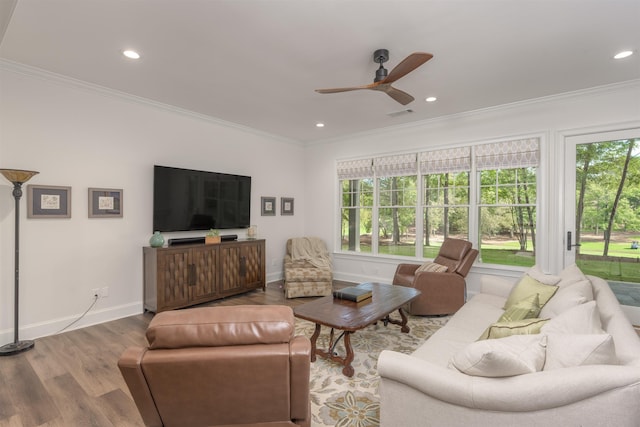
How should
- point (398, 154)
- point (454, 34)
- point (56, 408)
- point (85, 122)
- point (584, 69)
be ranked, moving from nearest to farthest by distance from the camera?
point (56, 408) → point (454, 34) → point (584, 69) → point (85, 122) → point (398, 154)

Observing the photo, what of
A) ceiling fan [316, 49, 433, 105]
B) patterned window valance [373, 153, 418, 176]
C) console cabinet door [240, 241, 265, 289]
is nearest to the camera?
ceiling fan [316, 49, 433, 105]

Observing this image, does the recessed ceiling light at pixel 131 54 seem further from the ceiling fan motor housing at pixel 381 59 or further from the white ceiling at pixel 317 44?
the ceiling fan motor housing at pixel 381 59

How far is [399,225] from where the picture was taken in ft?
17.6

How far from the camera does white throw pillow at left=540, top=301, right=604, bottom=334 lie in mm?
1445

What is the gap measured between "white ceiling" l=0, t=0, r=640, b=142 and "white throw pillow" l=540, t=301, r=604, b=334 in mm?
2081

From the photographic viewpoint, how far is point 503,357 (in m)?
1.22

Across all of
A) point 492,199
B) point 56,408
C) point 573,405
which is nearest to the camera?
point 573,405

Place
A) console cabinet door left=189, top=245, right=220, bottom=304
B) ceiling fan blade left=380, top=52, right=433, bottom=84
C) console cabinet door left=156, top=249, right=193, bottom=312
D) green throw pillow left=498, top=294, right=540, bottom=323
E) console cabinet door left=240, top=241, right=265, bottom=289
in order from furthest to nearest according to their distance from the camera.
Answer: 1. console cabinet door left=240, top=241, right=265, bottom=289
2. console cabinet door left=189, top=245, right=220, bottom=304
3. console cabinet door left=156, top=249, right=193, bottom=312
4. ceiling fan blade left=380, top=52, right=433, bottom=84
5. green throw pillow left=498, top=294, right=540, bottom=323

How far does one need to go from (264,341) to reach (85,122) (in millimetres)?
3699

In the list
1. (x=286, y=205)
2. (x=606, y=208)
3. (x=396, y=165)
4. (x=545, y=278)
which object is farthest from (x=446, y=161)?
(x=286, y=205)

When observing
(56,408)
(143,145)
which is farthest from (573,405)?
(143,145)

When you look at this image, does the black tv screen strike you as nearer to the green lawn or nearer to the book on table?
the book on table

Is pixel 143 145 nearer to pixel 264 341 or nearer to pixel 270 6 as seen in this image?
pixel 270 6

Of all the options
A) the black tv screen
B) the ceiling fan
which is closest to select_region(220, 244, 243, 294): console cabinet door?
the black tv screen
